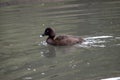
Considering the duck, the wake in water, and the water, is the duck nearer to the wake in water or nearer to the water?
the water

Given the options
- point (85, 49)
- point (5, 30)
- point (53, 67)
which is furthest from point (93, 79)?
point (5, 30)

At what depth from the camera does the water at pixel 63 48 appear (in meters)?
12.6

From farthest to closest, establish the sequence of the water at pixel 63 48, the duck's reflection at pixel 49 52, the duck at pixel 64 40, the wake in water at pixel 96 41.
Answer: the duck at pixel 64 40
the wake in water at pixel 96 41
the duck's reflection at pixel 49 52
the water at pixel 63 48

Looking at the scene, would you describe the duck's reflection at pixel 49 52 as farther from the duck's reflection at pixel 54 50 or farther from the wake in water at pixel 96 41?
the wake in water at pixel 96 41

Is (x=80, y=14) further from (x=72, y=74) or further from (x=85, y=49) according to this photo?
(x=72, y=74)

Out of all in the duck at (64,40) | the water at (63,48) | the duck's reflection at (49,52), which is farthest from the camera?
the duck at (64,40)

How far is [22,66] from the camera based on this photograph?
44.8ft

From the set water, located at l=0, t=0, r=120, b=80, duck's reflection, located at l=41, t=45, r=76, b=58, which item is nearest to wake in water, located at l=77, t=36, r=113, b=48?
water, located at l=0, t=0, r=120, b=80

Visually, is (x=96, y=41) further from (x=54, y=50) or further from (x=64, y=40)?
(x=54, y=50)

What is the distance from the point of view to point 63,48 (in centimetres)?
1673

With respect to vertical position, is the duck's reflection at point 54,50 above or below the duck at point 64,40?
below

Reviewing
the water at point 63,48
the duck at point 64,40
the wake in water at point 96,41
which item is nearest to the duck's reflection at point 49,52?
the water at point 63,48

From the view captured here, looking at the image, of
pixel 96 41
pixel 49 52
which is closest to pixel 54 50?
pixel 49 52

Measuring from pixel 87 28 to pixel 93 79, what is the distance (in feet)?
27.9
